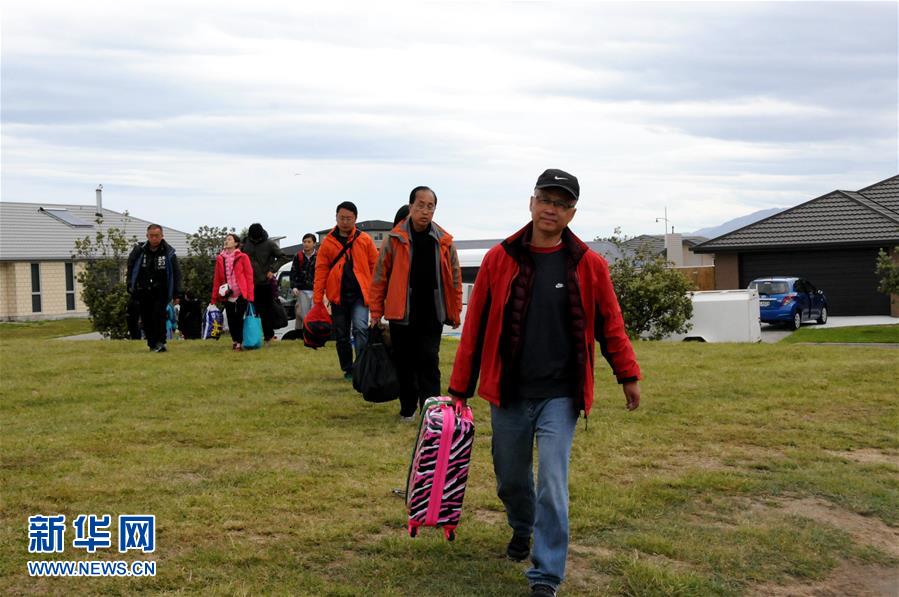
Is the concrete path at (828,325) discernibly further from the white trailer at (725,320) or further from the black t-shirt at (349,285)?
the black t-shirt at (349,285)

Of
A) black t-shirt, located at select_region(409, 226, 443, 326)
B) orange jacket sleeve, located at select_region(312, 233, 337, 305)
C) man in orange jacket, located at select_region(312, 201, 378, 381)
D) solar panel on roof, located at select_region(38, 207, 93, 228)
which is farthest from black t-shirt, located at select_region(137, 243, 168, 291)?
solar panel on roof, located at select_region(38, 207, 93, 228)

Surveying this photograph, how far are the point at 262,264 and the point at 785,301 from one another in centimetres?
1956

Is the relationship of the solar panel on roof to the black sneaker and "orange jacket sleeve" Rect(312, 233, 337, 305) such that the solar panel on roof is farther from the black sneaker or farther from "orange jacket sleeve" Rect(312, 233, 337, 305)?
the black sneaker

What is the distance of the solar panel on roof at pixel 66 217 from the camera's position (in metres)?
50.5

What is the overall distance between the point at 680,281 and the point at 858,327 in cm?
1140

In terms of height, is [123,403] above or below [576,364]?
below

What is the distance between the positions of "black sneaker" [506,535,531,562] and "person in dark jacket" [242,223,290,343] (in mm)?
10459

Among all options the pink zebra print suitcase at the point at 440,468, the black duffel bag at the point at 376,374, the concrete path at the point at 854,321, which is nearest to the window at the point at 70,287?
the concrete path at the point at 854,321

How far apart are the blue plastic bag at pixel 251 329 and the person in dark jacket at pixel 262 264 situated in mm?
288

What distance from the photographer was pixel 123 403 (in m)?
10.2

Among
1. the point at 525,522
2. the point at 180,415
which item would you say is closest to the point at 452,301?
the point at 180,415

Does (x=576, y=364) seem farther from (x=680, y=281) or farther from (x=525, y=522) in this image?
(x=680, y=281)

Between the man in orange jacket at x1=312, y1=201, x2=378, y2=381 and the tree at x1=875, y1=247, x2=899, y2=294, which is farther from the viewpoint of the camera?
the tree at x1=875, y1=247, x2=899, y2=294

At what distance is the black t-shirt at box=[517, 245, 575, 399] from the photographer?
482cm
